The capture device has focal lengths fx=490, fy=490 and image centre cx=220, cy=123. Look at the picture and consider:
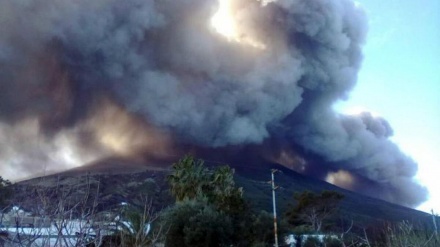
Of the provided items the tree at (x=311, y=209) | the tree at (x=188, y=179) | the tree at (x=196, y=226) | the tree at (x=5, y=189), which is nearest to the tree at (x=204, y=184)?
the tree at (x=188, y=179)

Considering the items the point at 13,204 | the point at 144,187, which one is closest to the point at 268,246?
the point at 13,204

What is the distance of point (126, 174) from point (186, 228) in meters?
58.6

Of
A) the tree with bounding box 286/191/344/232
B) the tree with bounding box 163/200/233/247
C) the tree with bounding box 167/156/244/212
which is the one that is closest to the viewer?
the tree with bounding box 163/200/233/247

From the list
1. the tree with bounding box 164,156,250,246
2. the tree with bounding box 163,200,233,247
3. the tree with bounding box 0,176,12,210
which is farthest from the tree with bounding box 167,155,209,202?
the tree with bounding box 0,176,12,210

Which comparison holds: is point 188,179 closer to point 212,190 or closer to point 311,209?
point 212,190

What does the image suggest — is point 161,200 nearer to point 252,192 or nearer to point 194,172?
point 252,192

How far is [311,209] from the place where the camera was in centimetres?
4356

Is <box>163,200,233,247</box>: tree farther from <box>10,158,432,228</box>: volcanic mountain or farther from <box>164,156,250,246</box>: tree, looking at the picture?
<box>10,158,432,228</box>: volcanic mountain

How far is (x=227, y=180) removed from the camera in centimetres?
3506

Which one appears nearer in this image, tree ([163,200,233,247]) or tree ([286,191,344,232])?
tree ([163,200,233,247])

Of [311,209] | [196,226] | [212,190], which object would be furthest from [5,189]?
[311,209]

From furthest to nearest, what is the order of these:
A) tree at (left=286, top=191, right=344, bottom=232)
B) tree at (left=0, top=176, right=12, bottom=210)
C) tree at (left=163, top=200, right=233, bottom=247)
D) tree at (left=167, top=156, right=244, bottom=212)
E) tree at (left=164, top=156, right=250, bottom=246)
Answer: tree at (left=286, top=191, right=344, bottom=232), tree at (left=0, top=176, right=12, bottom=210), tree at (left=167, top=156, right=244, bottom=212), tree at (left=164, top=156, right=250, bottom=246), tree at (left=163, top=200, right=233, bottom=247)

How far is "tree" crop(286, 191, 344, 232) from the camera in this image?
1705 inches

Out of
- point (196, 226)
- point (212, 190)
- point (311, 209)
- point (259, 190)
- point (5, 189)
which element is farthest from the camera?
point (259, 190)
